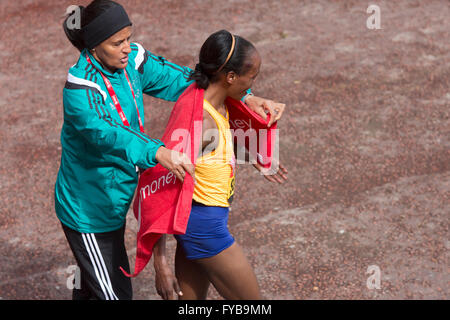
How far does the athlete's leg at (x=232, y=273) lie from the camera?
3.73 m

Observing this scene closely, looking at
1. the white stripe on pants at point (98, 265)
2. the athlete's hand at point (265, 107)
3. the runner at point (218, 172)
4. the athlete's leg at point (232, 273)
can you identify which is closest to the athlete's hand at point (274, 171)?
the athlete's hand at point (265, 107)

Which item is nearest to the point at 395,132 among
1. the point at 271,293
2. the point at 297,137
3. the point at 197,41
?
the point at 297,137

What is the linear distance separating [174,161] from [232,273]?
904 millimetres

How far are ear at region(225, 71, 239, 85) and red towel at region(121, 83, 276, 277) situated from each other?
169 millimetres

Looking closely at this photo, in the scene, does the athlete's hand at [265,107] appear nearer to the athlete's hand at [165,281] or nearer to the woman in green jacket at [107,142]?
the woman in green jacket at [107,142]

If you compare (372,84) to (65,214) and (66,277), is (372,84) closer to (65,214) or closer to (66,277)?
(66,277)

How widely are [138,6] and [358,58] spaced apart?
4394 mm

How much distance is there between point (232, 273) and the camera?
374 cm

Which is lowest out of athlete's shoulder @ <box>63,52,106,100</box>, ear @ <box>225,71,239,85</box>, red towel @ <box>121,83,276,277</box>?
red towel @ <box>121,83,276,277</box>

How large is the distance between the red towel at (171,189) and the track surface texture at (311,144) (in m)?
1.57

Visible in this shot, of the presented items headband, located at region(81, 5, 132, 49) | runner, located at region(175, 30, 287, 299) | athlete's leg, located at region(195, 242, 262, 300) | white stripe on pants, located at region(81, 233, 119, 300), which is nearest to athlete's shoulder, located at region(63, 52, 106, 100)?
headband, located at region(81, 5, 132, 49)

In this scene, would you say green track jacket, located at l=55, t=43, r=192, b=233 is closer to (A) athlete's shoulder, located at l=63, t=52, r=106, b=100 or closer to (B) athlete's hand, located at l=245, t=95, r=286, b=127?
(A) athlete's shoulder, located at l=63, t=52, r=106, b=100

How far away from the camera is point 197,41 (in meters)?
9.83

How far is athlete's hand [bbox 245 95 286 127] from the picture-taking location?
399 cm
